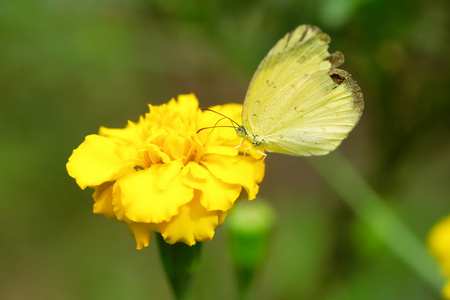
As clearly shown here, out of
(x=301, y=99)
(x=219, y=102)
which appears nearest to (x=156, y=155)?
(x=301, y=99)

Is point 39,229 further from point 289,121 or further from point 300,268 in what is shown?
point 289,121

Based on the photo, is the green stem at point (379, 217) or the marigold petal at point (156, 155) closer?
the marigold petal at point (156, 155)

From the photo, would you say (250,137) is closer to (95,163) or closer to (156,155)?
(156,155)

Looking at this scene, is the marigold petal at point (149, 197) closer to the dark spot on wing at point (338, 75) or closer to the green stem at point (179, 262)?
the green stem at point (179, 262)

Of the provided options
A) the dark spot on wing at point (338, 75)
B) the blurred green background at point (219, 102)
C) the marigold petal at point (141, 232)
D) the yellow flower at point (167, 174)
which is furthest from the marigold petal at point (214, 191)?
the blurred green background at point (219, 102)

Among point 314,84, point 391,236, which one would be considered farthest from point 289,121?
point 391,236

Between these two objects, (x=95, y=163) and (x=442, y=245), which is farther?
(x=442, y=245)
